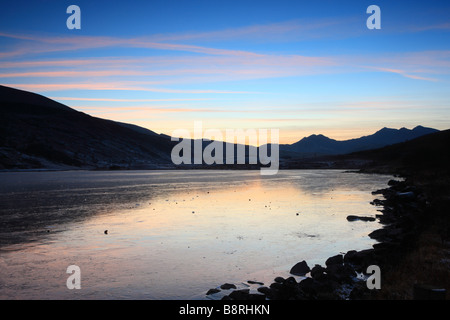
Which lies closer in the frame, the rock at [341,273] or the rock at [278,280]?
the rock at [278,280]

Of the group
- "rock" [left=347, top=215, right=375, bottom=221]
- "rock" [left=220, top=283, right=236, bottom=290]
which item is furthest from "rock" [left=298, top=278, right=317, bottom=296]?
"rock" [left=347, top=215, right=375, bottom=221]

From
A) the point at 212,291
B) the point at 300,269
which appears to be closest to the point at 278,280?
the point at 300,269

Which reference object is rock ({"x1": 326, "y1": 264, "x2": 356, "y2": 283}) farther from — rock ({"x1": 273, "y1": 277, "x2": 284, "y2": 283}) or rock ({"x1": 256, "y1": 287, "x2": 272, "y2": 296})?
rock ({"x1": 256, "y1": 287, "x2": 272, "y2": 296})

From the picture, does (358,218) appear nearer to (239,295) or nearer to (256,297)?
(256,297)

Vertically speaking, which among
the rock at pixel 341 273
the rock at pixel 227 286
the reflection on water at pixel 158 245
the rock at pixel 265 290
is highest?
the rock at pixel 341 273

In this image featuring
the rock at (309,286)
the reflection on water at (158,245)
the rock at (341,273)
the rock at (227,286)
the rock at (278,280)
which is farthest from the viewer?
the reflection on water at (158,245)

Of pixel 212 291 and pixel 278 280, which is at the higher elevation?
pixel 278 280

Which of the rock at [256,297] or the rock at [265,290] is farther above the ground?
the rock at [256,297]

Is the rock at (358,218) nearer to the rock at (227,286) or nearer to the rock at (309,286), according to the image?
the rock at (309,286)

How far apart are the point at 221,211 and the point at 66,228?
1569 cm

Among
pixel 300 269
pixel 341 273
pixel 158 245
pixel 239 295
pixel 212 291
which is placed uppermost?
pixel 239 295

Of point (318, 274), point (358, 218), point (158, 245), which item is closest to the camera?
point (318, 274)

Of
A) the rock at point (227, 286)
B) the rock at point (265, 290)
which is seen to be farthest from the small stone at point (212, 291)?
the rock at point (265, 290)
